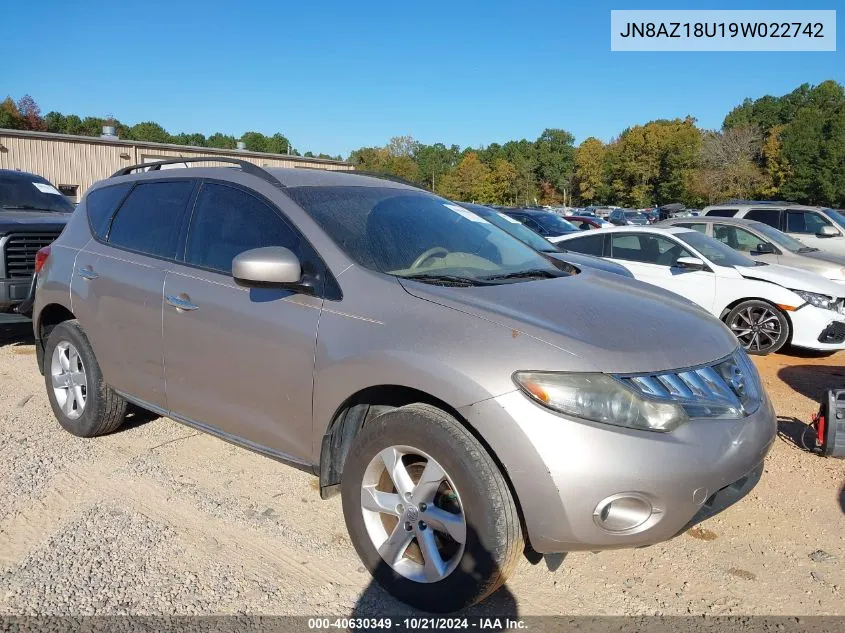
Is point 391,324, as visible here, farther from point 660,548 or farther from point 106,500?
point 106,500

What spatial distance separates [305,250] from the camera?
3098 millimetres

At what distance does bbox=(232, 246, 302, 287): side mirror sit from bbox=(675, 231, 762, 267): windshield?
655 cm

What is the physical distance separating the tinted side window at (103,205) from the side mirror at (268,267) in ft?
5.99

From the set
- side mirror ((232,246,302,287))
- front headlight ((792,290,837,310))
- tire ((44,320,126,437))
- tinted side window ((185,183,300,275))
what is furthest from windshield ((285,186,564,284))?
front headlight ((792,290,837,310))

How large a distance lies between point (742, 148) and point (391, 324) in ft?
242

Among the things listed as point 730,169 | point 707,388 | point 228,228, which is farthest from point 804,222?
point 730,169

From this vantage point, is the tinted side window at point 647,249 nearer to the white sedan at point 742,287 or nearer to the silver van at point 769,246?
the white sedan at point 742,287

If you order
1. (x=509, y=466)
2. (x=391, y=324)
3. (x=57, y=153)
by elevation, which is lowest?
(x=509, y=466)

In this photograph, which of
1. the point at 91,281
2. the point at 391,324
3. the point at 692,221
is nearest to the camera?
the point at 391,324

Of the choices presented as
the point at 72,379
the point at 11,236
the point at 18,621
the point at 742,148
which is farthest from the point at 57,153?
the point at 742,148

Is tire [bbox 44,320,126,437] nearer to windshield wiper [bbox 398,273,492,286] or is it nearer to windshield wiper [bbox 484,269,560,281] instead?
windshield wiper [bbox 398,273,492,286]

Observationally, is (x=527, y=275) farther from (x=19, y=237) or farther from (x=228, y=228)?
(x=19, y=237)

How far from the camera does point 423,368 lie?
2.51m

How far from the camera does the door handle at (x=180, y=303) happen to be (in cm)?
339
